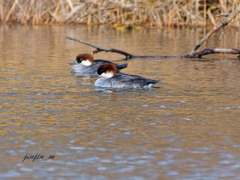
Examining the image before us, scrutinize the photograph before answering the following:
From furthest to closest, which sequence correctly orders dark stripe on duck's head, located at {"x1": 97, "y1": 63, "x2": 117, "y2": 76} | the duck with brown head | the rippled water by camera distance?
the duck with brown head, dark stripe on duck's head, located at {"x1": 97, "y1": 63, "x2": 117, "y2": 76}, the rippled water

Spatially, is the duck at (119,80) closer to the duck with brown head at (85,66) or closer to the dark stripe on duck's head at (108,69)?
the dark stripe on duck's head at (108,69)

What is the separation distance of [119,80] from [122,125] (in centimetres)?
292

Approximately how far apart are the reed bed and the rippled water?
13109mm

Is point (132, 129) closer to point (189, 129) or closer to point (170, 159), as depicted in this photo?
point (189, 129)

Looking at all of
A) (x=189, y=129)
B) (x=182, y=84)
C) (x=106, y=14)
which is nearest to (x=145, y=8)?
(x=106, y=14)

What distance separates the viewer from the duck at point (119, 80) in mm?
8711

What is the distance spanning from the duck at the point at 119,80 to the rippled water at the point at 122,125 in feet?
0.54

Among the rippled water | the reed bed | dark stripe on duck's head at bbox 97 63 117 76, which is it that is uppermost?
the reed bed

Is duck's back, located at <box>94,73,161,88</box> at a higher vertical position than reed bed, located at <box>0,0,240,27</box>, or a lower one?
lower

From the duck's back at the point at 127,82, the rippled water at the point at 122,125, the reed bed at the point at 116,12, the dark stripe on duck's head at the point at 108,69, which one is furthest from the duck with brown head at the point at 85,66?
the reed bed at the point at 116,12

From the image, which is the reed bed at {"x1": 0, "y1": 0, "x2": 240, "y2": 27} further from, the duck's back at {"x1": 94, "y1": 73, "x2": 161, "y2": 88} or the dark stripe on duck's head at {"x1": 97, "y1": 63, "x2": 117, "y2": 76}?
the duck's back at {"x1": 94, "y1": 73, "x2": 161, "y2": 88}

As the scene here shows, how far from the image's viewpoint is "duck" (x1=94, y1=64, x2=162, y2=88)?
8711 mm

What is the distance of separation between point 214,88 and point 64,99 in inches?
104

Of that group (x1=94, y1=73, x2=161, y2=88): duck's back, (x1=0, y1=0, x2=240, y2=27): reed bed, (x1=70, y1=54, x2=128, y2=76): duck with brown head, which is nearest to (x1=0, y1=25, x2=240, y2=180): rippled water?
(x1=94, y1=73, x2=161, y2=88): duck's back
